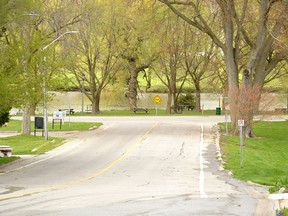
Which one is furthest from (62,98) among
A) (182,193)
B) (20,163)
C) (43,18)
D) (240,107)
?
(182,193)

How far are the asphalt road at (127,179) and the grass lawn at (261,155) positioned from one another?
988 mm

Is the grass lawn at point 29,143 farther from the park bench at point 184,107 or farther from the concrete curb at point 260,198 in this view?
the park bench at point 184,107

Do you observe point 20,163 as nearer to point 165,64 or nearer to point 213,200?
point 213,200

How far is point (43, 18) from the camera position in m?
47.8

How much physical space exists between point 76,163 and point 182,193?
43.0 ft

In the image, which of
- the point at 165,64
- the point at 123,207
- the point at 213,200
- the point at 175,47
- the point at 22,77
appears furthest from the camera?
the point at 165,64

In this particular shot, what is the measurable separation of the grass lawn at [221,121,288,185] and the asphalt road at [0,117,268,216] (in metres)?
0.99

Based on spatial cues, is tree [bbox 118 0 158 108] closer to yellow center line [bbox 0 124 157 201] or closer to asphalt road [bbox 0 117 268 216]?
asphalt road [bbox 0 117 268 216]

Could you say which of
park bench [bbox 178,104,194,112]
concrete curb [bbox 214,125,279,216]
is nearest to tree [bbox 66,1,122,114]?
park bench [bbox 178,104,194,112]

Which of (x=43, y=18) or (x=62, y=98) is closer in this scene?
(x=43, y=18)

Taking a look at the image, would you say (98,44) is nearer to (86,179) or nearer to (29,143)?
(29,143)

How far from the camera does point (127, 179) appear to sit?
24.5 metres

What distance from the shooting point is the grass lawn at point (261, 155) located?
2627 centimetres

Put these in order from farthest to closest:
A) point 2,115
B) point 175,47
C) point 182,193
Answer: point 175,47
point 2,115
point 182,193
